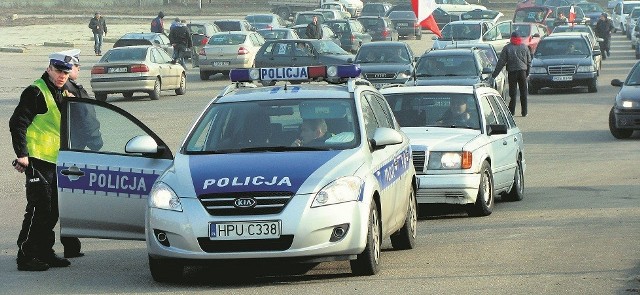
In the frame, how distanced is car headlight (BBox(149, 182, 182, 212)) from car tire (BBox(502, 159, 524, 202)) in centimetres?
714

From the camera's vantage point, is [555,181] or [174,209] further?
[555,181]

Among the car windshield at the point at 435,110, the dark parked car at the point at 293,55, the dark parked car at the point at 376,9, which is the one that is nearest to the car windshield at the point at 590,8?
the dark parked car at the point at 376,9

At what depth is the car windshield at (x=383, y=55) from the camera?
34125 mm

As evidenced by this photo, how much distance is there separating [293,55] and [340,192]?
3041cm

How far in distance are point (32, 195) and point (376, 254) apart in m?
2.69

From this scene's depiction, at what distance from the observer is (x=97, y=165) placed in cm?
1097

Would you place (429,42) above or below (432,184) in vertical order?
below

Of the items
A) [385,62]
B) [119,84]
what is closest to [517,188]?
[385,62]

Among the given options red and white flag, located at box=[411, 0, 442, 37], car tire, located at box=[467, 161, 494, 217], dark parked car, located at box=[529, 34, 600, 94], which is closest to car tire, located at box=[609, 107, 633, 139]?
red and white flag, located at box=[411, 0, 442, 37]

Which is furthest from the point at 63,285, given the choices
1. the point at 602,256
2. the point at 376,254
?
the point at 602,256

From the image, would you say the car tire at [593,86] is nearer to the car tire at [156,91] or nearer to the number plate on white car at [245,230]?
the car tire at [156,91]

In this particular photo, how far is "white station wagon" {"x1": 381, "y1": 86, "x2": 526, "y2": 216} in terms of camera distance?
14.4 metres

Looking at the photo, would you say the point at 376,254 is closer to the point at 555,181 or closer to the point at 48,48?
the point at 555,181

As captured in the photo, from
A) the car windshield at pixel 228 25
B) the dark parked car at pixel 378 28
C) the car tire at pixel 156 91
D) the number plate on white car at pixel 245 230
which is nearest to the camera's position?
the number plate on white car at pixel 245 230
